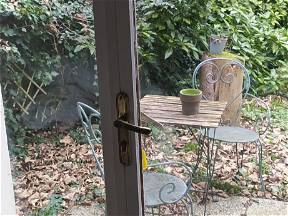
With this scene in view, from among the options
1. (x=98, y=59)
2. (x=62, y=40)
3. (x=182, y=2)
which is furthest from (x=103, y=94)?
(x=182, y=2)

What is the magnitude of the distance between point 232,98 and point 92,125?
1.47ft

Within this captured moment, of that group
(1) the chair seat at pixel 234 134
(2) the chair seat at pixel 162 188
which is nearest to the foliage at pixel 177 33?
(1) the chair seat at pixel 234 134

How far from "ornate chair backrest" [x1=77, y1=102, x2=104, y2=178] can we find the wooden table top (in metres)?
0.18

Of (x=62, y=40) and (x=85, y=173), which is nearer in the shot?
(x=62, y=40)

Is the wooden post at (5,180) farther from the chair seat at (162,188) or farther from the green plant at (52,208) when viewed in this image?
the chair seat at (162,188)

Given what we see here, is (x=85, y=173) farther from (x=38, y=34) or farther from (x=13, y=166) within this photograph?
(x=38, y=34)

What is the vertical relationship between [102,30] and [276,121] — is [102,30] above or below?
above

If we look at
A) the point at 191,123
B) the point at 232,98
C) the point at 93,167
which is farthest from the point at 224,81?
the point at 93,167

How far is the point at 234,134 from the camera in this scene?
1.38 meters

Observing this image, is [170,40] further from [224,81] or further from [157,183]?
[157,183]

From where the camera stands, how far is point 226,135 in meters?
1.38

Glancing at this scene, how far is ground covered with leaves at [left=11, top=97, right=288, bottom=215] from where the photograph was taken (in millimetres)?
1367

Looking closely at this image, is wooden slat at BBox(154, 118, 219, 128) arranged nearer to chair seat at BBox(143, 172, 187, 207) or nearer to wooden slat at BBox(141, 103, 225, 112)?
wooden slat at BBox(141, 103, 225, 112)

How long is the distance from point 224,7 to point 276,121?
0.37 m
